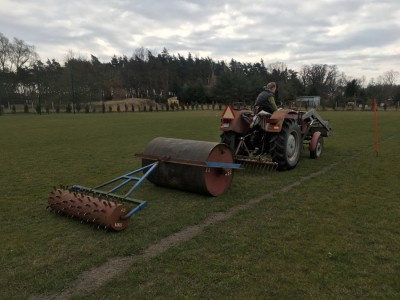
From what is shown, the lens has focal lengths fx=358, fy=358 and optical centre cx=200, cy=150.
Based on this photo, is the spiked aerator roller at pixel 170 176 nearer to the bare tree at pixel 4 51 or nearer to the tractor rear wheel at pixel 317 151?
the tractor rear wheel at pixel 317 151

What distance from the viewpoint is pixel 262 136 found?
9.09 m

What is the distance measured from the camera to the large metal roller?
6.24m

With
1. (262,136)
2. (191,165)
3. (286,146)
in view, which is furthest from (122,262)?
(262,136)

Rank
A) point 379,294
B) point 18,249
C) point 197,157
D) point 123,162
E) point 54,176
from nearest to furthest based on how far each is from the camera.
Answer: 1. point 379,294
2. point 18,249
3. point 197,157
4. point 54,176
5. point 123,162

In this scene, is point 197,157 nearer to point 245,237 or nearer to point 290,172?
point 245,237

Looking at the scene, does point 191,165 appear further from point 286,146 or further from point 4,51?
point 4,51

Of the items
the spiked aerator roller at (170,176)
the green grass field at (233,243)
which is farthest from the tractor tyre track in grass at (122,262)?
the spiked aerator roller at (170,176)

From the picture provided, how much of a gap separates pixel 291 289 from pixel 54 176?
6869 millimetres

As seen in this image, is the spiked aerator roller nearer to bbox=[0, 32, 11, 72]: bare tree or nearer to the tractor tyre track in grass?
the tractor tyre track in grass

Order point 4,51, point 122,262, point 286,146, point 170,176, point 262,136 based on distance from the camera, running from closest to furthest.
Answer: point 122,262, point 170,176, point 286,146, point 262,136, point 4,51

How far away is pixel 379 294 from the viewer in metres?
3.33

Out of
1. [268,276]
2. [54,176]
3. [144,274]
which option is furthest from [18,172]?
[268,276]

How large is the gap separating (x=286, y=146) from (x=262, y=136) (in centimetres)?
80

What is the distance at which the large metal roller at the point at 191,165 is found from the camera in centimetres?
624
